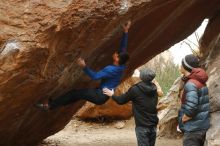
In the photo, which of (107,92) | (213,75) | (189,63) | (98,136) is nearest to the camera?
(189,63)

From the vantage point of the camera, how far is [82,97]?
8055 millimetres

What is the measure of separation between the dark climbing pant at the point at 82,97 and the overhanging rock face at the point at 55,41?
248 mm

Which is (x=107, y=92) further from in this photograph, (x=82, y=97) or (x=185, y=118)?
(x=185, y=118)

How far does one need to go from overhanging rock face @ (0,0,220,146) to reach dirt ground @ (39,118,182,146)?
206 cm

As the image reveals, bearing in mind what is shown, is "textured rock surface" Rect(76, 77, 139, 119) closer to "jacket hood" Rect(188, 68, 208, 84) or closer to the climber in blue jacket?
the climber in blue jacket

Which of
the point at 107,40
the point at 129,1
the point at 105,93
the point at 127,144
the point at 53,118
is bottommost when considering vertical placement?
the point at 127,144

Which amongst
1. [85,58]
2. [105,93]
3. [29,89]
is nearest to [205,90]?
[105,93]

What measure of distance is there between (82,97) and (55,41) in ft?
4.12

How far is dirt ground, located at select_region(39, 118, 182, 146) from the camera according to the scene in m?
11.6

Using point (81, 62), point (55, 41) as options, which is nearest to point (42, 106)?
point (81, 62)

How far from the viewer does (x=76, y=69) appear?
8.44 m

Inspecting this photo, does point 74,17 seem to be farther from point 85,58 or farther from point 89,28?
point 85,58

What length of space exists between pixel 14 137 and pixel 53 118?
3.12ft

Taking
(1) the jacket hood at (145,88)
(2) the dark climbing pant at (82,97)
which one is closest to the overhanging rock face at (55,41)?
(2) the dark climbing pant at (82,97)
